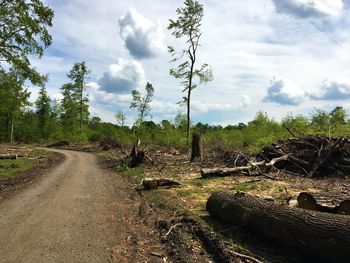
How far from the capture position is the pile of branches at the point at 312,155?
49.4 feet

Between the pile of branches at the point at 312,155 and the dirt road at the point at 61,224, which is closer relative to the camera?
the dirt road at the point at 61,224

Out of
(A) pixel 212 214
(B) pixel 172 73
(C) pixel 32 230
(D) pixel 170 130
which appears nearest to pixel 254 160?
(A) pixel 212 214

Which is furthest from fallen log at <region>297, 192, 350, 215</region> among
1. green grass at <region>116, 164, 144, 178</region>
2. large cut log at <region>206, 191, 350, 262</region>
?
green grass at <region>116, 164, 144, 178</region>

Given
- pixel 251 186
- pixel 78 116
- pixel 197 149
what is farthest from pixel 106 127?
pixel 251 186

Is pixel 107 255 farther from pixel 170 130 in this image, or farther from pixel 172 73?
pixel 170 130

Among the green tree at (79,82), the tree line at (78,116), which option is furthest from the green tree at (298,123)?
the green tree at (79,82)

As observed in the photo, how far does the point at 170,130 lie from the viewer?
4372 cm

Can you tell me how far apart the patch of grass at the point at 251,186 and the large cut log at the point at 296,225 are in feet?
13.8

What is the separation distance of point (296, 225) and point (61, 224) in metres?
5.55

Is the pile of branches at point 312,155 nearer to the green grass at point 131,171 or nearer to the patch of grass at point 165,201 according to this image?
the green grass at point 131,171

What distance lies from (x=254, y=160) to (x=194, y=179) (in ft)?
12.2

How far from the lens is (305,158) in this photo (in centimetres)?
1648

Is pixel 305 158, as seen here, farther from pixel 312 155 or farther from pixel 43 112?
pixel 43 112

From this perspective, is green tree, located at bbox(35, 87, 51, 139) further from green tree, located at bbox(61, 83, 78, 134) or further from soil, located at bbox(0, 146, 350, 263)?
soil, located at bbox(0, 146, 350, 263)
